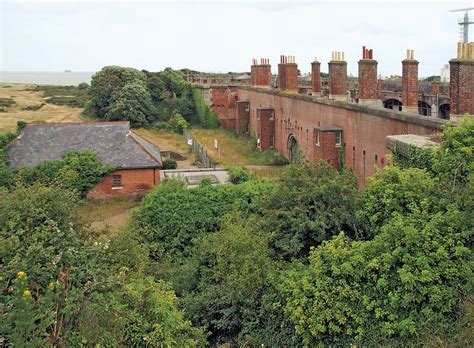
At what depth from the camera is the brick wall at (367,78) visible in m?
24.7

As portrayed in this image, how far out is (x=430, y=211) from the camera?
39.5 feet

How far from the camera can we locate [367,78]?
24.8 metres

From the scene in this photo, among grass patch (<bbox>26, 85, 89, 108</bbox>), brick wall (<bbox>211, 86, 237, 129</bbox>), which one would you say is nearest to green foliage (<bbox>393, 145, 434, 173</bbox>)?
brick wall (<bbox>211, 86, 237, 129</bbox>)

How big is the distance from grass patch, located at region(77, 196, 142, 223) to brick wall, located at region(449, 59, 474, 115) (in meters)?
16.3

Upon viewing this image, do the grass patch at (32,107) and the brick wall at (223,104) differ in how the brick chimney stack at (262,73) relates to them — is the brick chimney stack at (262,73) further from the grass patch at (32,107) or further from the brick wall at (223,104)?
the grass patch at (32,107)

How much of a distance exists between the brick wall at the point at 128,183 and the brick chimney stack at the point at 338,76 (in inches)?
406

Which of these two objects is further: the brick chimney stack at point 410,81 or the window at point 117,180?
the window at point 117,180

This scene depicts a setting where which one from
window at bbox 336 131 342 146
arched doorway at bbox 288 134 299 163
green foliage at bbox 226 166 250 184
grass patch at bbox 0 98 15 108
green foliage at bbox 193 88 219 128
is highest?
grass patch at bbox 0 98 15 108

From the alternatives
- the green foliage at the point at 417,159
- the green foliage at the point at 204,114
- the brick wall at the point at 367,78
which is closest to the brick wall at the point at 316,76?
the brick wall at the point at 367,78

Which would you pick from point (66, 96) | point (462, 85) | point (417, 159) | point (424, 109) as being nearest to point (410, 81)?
point (462, 85)

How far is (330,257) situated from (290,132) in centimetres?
2359

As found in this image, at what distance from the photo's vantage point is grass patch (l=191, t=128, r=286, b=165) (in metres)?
37.5

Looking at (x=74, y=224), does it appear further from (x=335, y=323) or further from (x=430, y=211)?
(x=430, y=211)

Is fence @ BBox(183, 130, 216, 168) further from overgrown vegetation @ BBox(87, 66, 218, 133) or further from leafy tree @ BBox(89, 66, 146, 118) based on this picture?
leafy tree @ BBox(89, 66, 146, 118)
